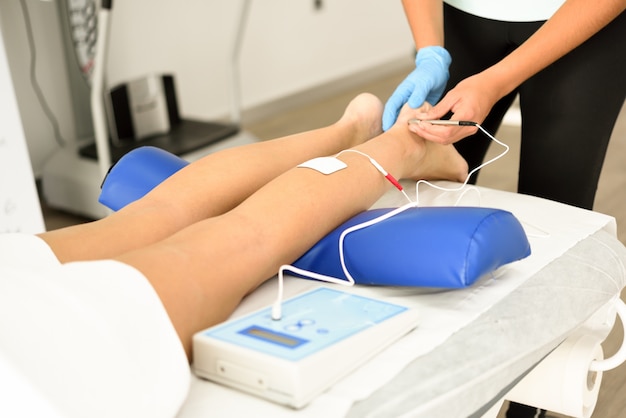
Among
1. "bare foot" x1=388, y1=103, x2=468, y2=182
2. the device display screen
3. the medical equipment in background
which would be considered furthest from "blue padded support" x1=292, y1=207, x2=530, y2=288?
the medical equipment in background

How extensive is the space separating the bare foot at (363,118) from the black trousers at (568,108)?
0.85 feet

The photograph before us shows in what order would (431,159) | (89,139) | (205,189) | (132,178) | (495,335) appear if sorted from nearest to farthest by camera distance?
(495,335) → (205,189) → (132,178) → (431,159) → (89,139)

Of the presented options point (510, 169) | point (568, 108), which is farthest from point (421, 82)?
point (510, 169)

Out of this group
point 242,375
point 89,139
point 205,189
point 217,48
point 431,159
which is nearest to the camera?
point 242,375

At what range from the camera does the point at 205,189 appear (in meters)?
1.32

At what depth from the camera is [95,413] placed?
811mm

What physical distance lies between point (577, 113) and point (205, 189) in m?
0.73

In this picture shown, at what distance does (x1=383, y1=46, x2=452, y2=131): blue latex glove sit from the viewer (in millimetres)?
1596

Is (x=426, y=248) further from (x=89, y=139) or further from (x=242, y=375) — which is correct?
(x=89, y=139)

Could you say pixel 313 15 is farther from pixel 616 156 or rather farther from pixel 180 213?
pixel 180 213

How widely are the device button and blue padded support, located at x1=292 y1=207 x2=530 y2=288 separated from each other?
1.01 ft

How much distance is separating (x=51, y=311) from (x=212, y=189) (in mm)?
505

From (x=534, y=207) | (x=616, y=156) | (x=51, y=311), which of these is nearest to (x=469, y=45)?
(x=534, y=207)

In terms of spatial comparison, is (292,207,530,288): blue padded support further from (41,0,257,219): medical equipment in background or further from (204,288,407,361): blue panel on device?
(41,0,257,219): medical equipment in background
